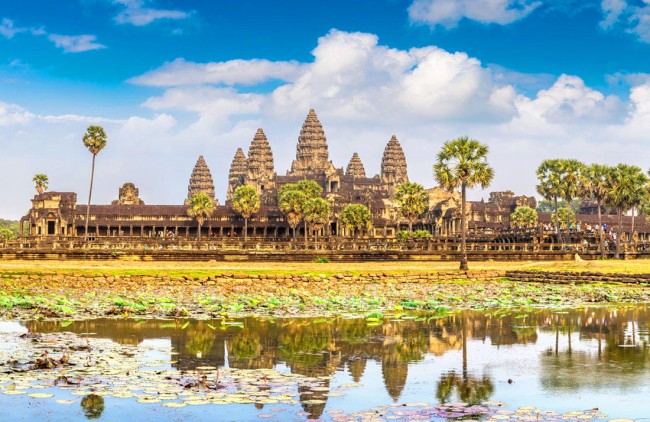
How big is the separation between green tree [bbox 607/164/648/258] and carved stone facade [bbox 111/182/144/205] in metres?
115

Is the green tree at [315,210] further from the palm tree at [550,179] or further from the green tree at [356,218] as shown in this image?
the palm tree at [550,179]

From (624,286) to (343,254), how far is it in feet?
88.1

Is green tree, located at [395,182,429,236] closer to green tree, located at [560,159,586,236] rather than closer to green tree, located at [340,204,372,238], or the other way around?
green tree, located at [340,204,372,238]

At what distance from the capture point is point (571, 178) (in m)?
83.4

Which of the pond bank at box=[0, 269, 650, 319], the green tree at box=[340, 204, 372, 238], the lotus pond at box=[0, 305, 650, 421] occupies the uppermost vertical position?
the green tree at box=[340, 204, 372, 238]

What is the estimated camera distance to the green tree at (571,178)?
83050mm

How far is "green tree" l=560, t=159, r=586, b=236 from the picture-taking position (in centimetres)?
8305

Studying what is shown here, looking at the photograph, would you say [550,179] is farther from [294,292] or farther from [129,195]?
[129,195]

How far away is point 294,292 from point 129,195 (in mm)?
143892

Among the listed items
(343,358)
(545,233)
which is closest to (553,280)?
(343,358)

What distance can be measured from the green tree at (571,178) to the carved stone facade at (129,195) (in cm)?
10623

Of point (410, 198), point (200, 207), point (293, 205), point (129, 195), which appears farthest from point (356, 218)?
point (129, 195)

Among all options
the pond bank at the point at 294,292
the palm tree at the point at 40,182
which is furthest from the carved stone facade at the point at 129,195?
the pond bank at the point at 294,292

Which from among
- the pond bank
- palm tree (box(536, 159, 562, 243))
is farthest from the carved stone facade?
the pond bank
